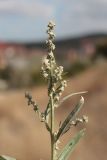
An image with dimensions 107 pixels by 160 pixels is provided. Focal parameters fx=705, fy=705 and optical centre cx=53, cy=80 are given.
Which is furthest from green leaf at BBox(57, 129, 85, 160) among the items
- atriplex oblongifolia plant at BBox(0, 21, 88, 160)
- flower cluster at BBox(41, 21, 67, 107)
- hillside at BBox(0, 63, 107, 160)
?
hillside at BBox(0, 63, 107, 160)

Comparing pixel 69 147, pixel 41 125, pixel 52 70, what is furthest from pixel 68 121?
pixel 41 125

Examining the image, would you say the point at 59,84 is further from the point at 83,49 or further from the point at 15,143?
the point at 83,49

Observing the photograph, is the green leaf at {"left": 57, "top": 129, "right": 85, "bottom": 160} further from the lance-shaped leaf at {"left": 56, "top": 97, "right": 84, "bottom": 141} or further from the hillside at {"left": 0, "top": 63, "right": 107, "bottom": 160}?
the hillside at {"left": 0, "top": 63, "right": 107, "bottom": 160}

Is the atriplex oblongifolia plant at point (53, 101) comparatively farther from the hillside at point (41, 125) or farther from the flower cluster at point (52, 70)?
the hillside at point (41, 125)

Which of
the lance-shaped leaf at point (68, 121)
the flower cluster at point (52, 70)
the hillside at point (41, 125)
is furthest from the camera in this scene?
the hillside at point (41, 125)

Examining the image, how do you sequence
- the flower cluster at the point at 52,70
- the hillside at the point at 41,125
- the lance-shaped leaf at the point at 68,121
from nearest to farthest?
the flower cluster at the point at 52,70, the lance-shaped leaf at the point at 68,121, the hillside at the point at 41,125

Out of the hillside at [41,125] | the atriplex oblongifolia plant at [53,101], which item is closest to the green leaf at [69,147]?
the atriplex oblongifolia plant at [53,101]

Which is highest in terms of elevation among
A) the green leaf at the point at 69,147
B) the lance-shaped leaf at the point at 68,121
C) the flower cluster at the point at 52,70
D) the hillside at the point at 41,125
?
the flower cluster at the point at 52,70
